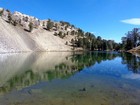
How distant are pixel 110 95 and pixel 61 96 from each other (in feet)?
16.3

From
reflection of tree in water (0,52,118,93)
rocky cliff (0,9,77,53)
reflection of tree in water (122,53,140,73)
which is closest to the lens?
reflection of tree in water (0,52,118,93)

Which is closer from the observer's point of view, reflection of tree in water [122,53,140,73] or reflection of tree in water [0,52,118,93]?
reflection of tree in water [0,52,118,93]

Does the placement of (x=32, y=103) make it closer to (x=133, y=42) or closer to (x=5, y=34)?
(x=5, y=34)

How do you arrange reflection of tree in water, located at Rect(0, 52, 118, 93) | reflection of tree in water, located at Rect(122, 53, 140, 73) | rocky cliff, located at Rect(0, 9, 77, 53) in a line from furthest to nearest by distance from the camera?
1. rocky cliff, located at Rect(0, 9, 77, 53)
2. reflection of tree in water, located at Rect(122, 53, 140, 73)
3. reflection of tree in water, located at Rect(0, 52, 118, 93)

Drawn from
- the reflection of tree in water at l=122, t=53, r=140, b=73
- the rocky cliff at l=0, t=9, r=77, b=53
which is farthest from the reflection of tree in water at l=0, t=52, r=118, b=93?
the rocky cliff at l=0, t=9, r=77, b=53

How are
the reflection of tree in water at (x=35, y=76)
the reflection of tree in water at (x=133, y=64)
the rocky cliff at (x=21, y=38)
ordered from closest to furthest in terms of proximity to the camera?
the reflection of tree in water at (x=35, y=76) → the reflection of tree in water at (x=133, y=64) → the rocky cliff at (x=21, y=38)

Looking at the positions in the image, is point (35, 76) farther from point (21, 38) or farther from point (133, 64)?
point (21, 38)

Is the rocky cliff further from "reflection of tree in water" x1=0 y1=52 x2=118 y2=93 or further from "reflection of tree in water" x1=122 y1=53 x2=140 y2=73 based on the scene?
"reflection of tree in water" x1=0 y1=52 x2=118 y2=93

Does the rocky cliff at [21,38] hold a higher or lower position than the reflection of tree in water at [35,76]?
higher

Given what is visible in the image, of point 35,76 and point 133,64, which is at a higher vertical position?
point 35,76

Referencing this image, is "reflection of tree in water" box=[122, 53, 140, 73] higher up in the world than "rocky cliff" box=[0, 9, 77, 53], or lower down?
lower down

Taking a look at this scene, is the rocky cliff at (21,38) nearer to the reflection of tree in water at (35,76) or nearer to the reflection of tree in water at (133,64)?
the reflection of tree in water at (133,64)

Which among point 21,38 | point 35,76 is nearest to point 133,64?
point 35,76

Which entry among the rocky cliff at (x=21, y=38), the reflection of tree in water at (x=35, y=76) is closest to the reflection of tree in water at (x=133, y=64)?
the reflection of tree in water at (x=35, y=76)
